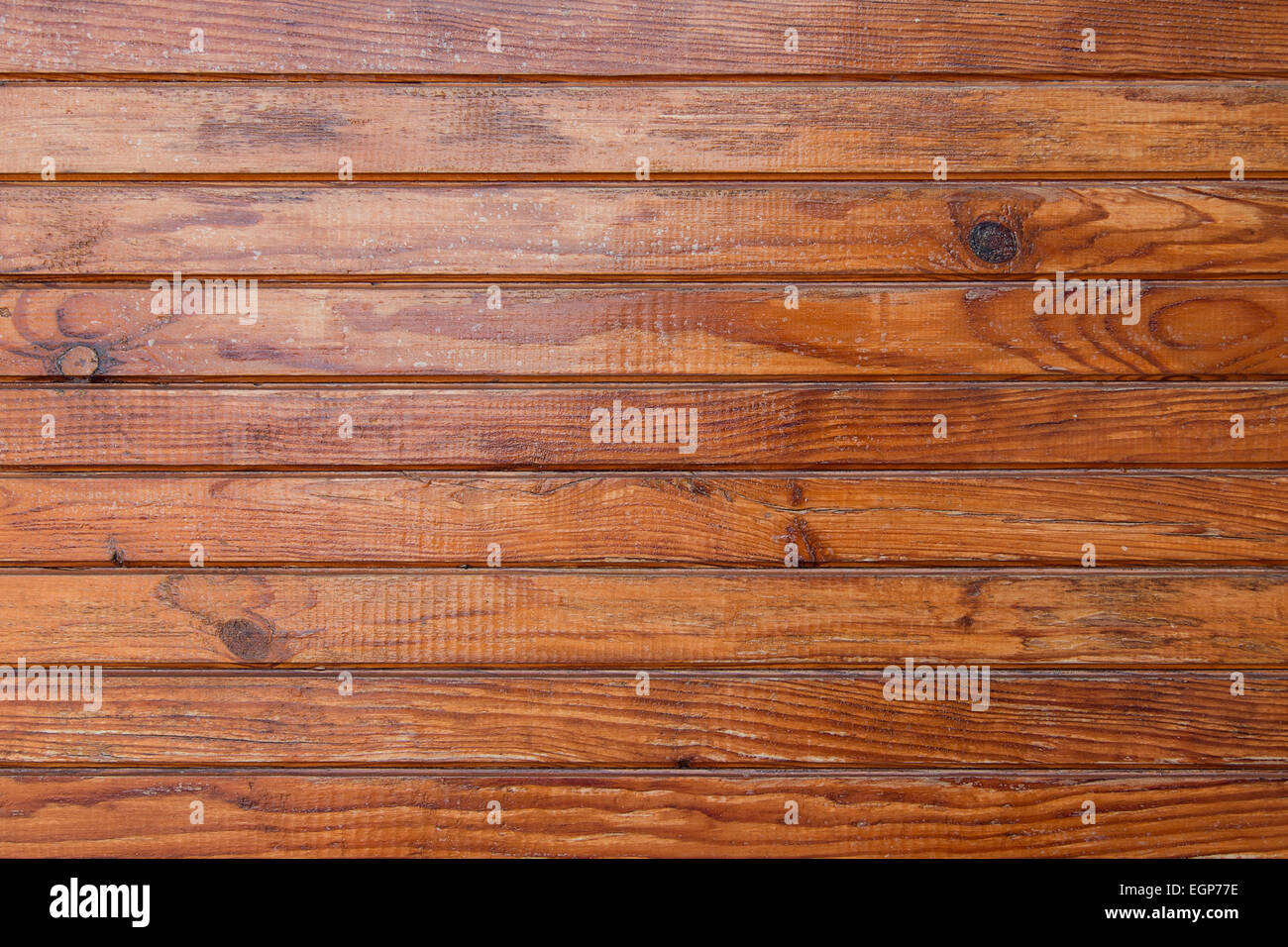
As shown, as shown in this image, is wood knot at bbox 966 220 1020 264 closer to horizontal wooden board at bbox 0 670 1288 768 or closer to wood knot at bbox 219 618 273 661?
horizontal wooden board at bbox 0 670 1288 768

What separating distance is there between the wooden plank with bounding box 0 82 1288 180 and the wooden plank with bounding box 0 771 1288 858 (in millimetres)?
1214

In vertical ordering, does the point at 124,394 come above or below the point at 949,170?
below

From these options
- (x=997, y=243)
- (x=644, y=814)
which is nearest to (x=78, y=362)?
(x=644, y=814)

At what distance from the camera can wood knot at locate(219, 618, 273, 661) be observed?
179 centimetres

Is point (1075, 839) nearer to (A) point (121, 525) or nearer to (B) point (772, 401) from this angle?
(B) point (772, 401)

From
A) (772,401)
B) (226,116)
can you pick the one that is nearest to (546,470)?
(772,401)

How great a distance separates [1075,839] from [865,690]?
513mm

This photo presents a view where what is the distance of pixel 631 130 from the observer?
180 centimetres

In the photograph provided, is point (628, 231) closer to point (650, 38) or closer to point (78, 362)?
point (650, 38)

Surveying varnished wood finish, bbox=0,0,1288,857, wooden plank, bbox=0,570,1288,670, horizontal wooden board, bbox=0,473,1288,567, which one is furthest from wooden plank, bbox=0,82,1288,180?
wooden plank, bbox=0,570,1288,670

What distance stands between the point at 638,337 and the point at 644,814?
0.95 meters

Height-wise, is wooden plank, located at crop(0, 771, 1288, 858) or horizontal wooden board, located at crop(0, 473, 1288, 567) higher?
horizontal wooden board, located at crop(0, 473, 1288, 567)

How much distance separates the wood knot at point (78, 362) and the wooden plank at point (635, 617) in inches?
15.9

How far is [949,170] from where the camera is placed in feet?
5.91
